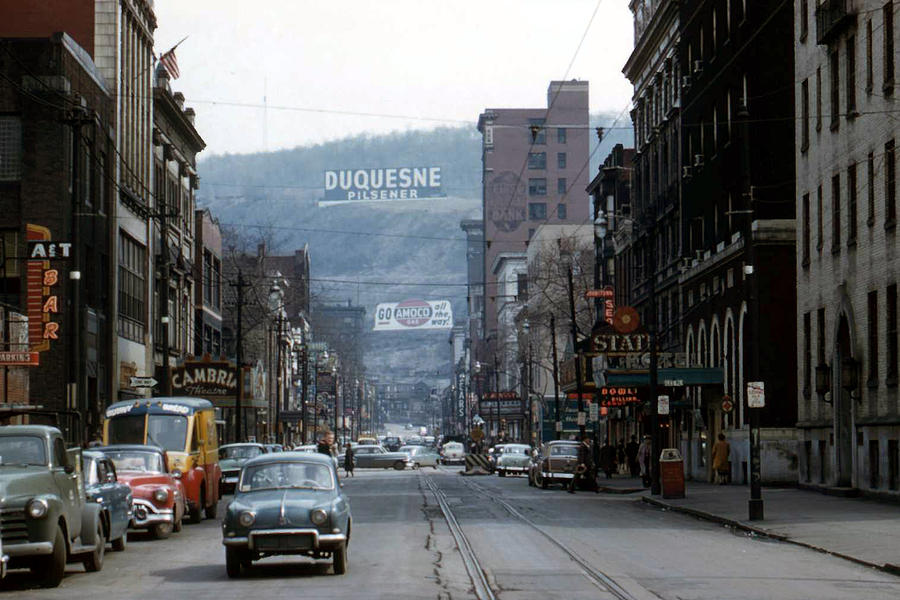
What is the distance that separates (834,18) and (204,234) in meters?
54.0

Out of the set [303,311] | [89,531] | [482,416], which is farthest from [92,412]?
[303,311]

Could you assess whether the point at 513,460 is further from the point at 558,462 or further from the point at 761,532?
the point at 761,532

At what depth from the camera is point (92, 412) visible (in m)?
60.0

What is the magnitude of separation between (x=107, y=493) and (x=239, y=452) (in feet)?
96.7

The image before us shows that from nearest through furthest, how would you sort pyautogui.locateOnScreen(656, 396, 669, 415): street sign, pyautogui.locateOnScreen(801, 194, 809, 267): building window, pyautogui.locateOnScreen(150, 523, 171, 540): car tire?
pyautogui.locateOnScreen(150, 523, 171, 540): car tire → pyautogui.locateOnScreen(656, 396, 669, 415): street sign → pyautogui.locateOnScreen(801, 194, 809, 267): building window

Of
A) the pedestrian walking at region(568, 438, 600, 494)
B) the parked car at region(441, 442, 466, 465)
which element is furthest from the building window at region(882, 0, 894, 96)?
the parked car at region(441, 442, 466, 465)

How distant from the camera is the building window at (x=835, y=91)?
4722 cm

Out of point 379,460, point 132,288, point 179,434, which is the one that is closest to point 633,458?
point 132,288

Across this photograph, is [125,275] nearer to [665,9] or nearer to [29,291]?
[29,291]

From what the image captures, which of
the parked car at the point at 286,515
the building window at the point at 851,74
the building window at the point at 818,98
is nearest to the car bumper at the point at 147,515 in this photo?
the parked car at the point at 286,515

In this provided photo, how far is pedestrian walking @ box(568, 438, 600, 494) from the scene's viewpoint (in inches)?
2297

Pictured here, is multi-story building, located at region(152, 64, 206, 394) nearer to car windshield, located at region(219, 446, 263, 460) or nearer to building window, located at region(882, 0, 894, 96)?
car windshield, located at region(219, 446, 263, 460)

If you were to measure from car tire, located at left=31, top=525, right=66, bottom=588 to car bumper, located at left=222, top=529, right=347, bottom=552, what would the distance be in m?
2.23

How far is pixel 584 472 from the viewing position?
192 ft
